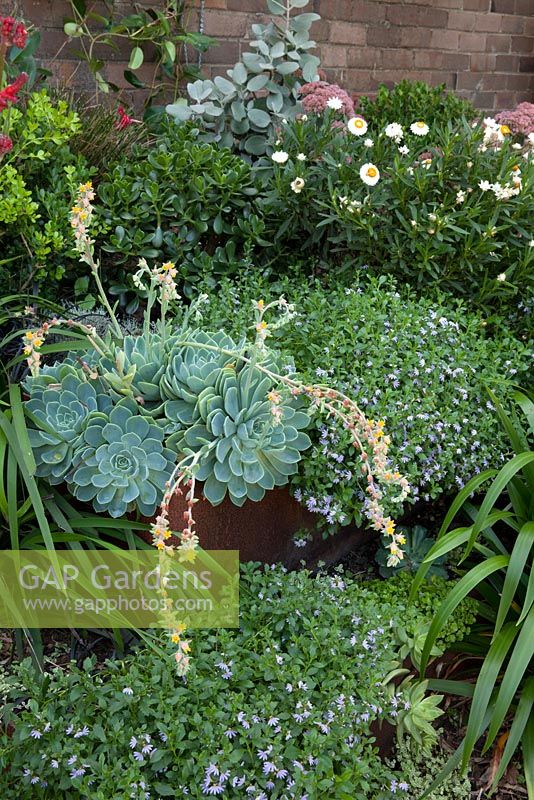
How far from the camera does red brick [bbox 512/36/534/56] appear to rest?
582 cm

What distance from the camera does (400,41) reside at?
512 cm

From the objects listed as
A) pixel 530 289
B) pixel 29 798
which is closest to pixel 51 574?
pixel 29 798

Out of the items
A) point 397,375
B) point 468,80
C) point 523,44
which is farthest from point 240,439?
point 523,44

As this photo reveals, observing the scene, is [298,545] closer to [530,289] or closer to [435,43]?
Answer: [530,289]

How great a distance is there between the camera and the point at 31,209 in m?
2.60

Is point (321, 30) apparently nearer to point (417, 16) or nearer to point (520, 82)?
point (417, 16)

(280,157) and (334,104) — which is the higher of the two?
(334,104)

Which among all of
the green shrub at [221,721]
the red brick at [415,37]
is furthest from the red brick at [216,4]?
the green shrub at [221,721]

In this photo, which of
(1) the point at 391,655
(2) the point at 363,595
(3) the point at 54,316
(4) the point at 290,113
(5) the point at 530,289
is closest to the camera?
(1) the point at 391,655

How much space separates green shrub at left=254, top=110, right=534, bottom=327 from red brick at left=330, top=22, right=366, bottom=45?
1.74 meters

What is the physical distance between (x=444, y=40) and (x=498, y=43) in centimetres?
59

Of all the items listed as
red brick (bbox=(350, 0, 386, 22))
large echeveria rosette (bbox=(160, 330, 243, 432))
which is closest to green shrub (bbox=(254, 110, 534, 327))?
large echeveria rosette (bbox=(160, 330, 243, 432))

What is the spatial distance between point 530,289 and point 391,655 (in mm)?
1646

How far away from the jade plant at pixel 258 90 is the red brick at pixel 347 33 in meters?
0.87
